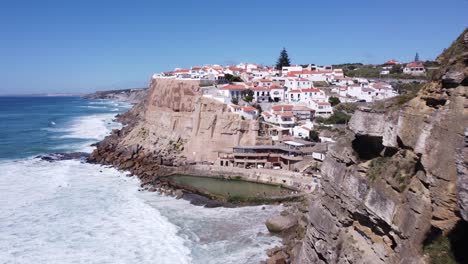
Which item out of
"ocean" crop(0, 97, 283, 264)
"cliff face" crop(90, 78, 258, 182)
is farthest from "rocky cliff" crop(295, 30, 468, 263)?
"cliff face" crop(90, 78, 258, 182)

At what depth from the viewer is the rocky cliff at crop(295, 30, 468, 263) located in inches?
362

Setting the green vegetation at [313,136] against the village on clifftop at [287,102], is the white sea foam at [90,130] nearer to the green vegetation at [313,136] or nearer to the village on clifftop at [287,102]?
the village on clifftop at [287,102]

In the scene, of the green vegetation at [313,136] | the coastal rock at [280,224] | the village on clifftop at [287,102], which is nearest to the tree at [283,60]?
the village on clifftop at [287,102]

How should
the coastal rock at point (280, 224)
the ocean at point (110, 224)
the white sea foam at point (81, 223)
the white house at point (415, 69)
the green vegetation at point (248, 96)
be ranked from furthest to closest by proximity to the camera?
the white house at point (415, 69), the green vegetation at point (248, 96), the coastal rock at point (280, 224), the ocean at point (110, 224), the white sea foam at point (81, 223)

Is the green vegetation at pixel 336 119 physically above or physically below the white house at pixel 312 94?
below

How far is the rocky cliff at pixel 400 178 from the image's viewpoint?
30.2 ft

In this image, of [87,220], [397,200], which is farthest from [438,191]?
[87,220]

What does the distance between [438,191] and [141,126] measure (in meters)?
48.8

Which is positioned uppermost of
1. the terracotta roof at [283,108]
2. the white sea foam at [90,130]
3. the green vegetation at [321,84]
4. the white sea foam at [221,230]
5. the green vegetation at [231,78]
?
the green vegetation at [231,78]

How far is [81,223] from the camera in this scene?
24844mm

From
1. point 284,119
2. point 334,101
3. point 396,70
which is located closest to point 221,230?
point 284,119

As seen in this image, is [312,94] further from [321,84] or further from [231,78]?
[231,78]

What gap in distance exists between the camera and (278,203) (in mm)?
29656

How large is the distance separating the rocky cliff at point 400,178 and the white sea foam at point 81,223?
380 inches
